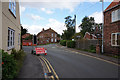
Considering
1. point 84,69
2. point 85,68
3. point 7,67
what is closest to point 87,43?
point 85,68

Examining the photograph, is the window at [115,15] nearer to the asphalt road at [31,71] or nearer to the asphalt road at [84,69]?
the asphalt road at [84,69]

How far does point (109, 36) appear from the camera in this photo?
12.5 metres

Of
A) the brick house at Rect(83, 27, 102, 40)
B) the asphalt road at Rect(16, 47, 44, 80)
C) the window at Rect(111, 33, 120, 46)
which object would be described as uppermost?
the brick house at Rect(83, 27, 102, 40)

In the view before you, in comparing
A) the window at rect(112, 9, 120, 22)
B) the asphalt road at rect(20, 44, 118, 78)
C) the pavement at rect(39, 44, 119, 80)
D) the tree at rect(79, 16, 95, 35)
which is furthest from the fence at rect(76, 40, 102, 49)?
the tree at rect(79, 16, 95, 35)

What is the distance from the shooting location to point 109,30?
41.1 feet

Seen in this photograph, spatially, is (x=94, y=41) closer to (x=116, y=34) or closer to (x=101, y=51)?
(x=101, y=51)

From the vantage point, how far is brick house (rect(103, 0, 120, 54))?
11275 mm

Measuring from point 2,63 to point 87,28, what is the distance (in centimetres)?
5943

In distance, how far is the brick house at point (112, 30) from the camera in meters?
11.3

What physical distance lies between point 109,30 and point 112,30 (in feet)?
1.64

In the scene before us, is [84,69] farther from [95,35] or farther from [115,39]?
[95,35]

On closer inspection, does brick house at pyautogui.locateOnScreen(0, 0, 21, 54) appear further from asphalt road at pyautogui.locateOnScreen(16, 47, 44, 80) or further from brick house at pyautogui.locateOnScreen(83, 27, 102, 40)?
brick house at pyautogui.locateOnScreen(83, 27, 102, 40)

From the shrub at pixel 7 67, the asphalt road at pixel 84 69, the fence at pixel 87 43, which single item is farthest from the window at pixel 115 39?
the shrub at pixel 7 67

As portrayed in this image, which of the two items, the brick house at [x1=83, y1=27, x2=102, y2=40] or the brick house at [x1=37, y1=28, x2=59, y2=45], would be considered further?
the brick house at [x1=37, y1=28, x2=59, y2=45]
